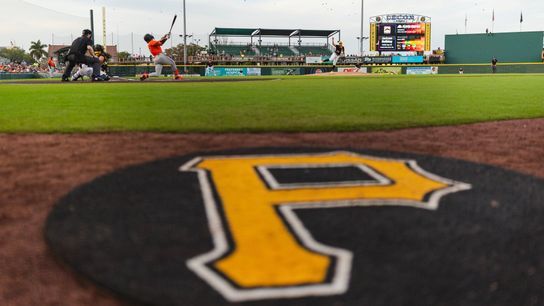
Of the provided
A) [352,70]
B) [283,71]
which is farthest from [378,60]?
[283,71]

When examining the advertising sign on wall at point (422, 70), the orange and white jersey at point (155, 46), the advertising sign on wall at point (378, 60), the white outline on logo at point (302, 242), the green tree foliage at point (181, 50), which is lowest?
the white outline on logo at point (302, 242)

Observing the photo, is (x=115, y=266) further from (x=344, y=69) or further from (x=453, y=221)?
(x=344, y=69)

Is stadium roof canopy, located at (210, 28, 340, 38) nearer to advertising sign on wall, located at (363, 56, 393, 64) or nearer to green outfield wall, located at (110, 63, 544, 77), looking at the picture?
advertising sign on wall, located at (363, 56, 393, 64)

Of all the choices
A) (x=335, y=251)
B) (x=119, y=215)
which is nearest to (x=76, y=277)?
(x=119, y=215)

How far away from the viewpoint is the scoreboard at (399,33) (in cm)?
5966

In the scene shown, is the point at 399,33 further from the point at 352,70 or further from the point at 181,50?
the point at 181,50

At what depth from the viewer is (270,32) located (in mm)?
70688

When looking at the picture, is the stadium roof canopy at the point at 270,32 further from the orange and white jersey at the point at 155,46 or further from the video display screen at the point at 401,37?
the orange and white jersey at the point at 155,46

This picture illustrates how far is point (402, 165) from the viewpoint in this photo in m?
3.56

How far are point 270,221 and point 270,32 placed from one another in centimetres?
7056

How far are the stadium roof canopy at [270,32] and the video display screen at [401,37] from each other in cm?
1388

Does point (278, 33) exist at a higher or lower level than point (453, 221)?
higher

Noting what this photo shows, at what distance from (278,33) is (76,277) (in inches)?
2833

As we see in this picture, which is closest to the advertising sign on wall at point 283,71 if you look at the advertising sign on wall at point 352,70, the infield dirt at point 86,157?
the advertising sign on wall at point 352,70
